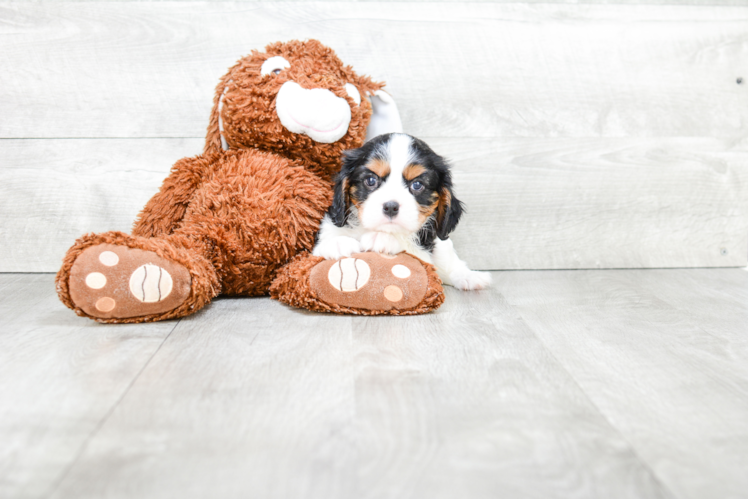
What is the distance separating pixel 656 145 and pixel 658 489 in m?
1.61

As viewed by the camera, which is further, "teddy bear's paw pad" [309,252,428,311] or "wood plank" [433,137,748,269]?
"wood plank" [433,137,748,269]

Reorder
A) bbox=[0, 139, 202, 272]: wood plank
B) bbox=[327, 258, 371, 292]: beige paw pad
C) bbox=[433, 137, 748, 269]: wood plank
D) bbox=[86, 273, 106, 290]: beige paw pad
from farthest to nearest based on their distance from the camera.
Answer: bbox=[433, 137, 748, 269]: wood plank → bbox=[0, 139, 202, 272]: wood plank → bbox=[327, 258, 371, 292]: beige paw pad → bbox=[86, 273, 106, 290]: beige paw pad

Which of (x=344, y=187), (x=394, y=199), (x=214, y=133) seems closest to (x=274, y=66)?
(x=214, y=133)

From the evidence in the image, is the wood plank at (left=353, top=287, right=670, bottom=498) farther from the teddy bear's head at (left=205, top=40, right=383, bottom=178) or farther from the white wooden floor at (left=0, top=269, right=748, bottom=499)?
the teddy bear's head at (left=205, top=40, right=383, bottom=178)

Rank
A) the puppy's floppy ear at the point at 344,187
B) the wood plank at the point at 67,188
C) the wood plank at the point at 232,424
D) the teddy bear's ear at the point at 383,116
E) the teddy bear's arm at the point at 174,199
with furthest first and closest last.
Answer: the wood plank at the point at 67,188 → the teddy bear's ear at the point at 383,116 → the teddy bear's arm at the point at 174,199 → the puppy's floppy ear at the point at 344,187 → the wood plank at the point at 232,424

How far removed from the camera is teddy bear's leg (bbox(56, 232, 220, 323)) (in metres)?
1.29

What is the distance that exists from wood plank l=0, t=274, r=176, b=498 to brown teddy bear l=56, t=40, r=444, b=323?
94mm

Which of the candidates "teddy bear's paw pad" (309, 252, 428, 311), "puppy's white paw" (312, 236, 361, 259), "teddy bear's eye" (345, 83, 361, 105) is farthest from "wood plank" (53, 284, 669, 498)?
"teddy bear's eye" (345, 83, 361, 105)

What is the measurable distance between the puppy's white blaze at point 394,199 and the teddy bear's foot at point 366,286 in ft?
0.27

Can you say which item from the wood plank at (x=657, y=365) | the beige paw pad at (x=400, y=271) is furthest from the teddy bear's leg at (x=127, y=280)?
the wood plank at (x=657, y=365)

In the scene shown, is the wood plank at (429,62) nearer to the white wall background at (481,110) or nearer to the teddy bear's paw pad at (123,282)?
the white wall background at (481,110)

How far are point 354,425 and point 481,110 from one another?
54.6 inches

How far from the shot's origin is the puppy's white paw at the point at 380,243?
5.13ft

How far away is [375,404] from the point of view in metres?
1.00
